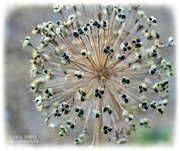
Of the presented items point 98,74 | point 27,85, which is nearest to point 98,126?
point 98,74

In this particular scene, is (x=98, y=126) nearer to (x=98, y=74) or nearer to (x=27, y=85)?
(x=98, y=74)

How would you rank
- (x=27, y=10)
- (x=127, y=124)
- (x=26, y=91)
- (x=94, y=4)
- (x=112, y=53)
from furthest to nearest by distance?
(x=27, y=10) → (x=26, y=91) → (x=94, y=4) → (x=127, y=124) → (x=112, y=53)

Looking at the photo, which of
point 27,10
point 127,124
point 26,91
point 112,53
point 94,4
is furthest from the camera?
point 27,10

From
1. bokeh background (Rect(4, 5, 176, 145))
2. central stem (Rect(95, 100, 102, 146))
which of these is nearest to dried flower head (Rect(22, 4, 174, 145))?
central stem (Rect(95, 100, 102, 146))

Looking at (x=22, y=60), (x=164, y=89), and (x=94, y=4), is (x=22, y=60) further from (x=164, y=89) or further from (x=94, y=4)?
(x=164, y=89)

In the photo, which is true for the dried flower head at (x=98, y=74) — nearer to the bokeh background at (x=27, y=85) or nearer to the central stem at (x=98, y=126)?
the central stem at (x=98, y=126)

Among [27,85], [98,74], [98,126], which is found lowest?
[98,126]

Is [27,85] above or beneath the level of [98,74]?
above

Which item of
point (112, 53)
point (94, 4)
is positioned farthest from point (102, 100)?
point (94, 4)
